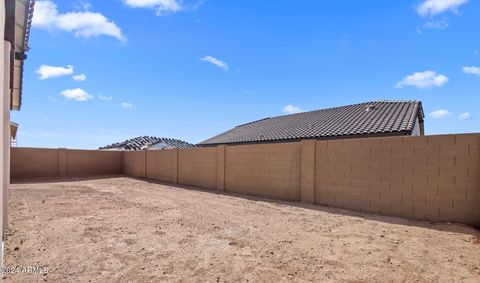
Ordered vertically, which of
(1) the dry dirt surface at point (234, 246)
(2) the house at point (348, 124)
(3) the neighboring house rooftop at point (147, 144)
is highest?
(2) the house at point (348, 124)

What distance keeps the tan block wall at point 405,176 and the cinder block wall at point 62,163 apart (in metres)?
16.3

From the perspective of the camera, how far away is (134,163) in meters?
20.1

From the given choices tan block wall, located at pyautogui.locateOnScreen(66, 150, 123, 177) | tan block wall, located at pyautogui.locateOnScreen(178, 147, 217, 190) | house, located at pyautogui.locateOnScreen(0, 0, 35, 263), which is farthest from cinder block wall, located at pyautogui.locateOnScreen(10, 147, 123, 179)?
house, located at pyautogui.locateOnScreen(0, 0, 35, 263)

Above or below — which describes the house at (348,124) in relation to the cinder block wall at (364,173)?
above

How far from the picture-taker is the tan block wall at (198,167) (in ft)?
43.4

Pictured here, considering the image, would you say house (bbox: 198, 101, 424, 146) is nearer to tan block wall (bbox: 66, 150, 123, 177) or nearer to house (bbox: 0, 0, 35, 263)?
Result: tan block wall (bbox: 66, 150, 123, 177)

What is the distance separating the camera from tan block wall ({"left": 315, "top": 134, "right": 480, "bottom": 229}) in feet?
20.3

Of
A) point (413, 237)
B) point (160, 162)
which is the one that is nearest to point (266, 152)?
point (413, 237)

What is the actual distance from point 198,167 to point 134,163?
7729mm

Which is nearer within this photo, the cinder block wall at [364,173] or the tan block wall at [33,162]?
the cinder block wall at [364,173]

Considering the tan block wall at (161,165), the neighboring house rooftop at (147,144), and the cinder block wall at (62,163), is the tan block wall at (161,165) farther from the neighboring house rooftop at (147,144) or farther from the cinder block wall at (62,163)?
the neighboring house rooftop at (147,144)

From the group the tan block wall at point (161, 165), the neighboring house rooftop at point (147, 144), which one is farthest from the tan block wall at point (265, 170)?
the neighboring house rooftop at point (147, 144)

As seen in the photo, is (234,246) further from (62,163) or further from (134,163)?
(62,163)

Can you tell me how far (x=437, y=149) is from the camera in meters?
6.57
